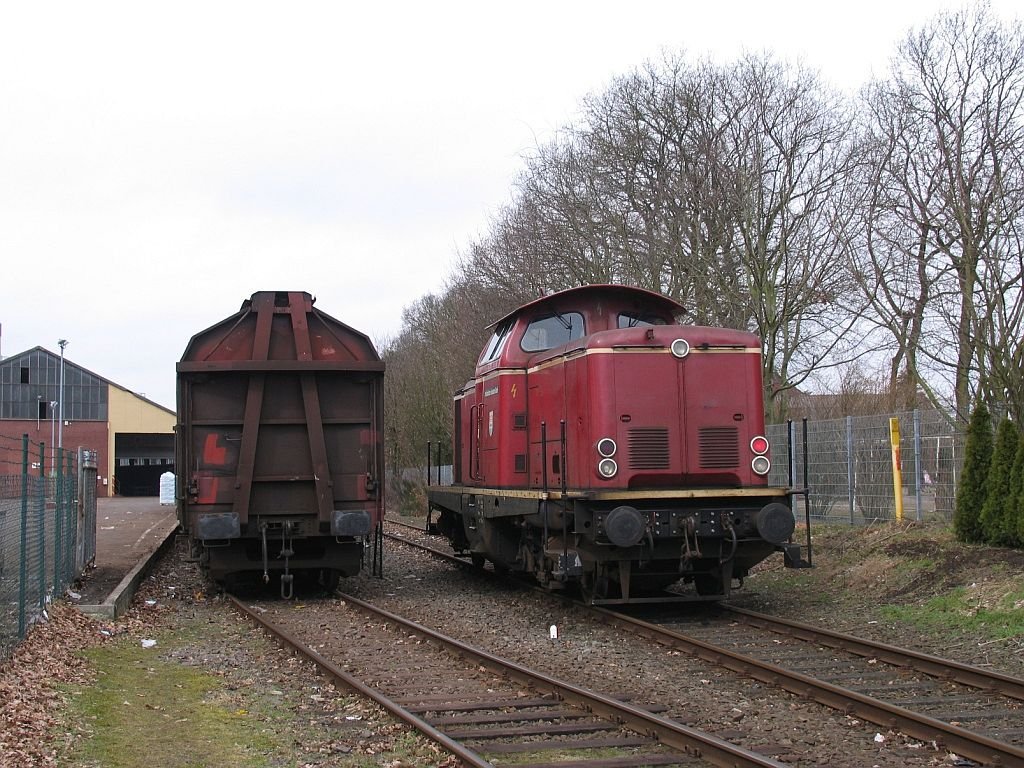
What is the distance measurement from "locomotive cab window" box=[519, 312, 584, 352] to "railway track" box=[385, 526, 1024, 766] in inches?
133

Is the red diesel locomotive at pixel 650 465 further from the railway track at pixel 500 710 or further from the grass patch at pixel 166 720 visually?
the grass patch at pixel 166 720

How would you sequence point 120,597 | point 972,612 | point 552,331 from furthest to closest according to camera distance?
point 552,331 → point 120,597 → point 972,612

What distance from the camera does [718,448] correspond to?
11086mm

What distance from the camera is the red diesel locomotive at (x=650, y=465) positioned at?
10.5 meters

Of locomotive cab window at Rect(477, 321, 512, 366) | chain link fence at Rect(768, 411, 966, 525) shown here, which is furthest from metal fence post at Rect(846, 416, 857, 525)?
locomotive cab window at Rect(477, 321, 512, 366)

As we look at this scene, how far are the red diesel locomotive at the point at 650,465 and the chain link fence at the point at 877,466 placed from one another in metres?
2.91

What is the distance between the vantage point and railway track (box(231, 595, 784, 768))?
607 centimetres

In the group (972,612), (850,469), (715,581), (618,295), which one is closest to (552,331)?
(618,295)

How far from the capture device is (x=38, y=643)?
29.7 feet

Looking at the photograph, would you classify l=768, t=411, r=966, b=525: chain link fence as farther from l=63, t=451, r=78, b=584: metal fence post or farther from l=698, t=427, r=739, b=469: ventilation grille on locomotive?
l=63, t=451, r=78, b=584: metal fence post

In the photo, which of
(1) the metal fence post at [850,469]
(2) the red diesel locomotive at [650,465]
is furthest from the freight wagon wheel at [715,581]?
(1) the metal fence post at [850,469]

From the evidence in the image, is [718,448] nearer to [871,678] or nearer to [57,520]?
[871,678]

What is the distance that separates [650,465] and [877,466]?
24.2 feet

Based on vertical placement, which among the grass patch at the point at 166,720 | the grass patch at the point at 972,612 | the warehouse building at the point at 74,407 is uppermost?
the warehouse building at the point at 74,407
